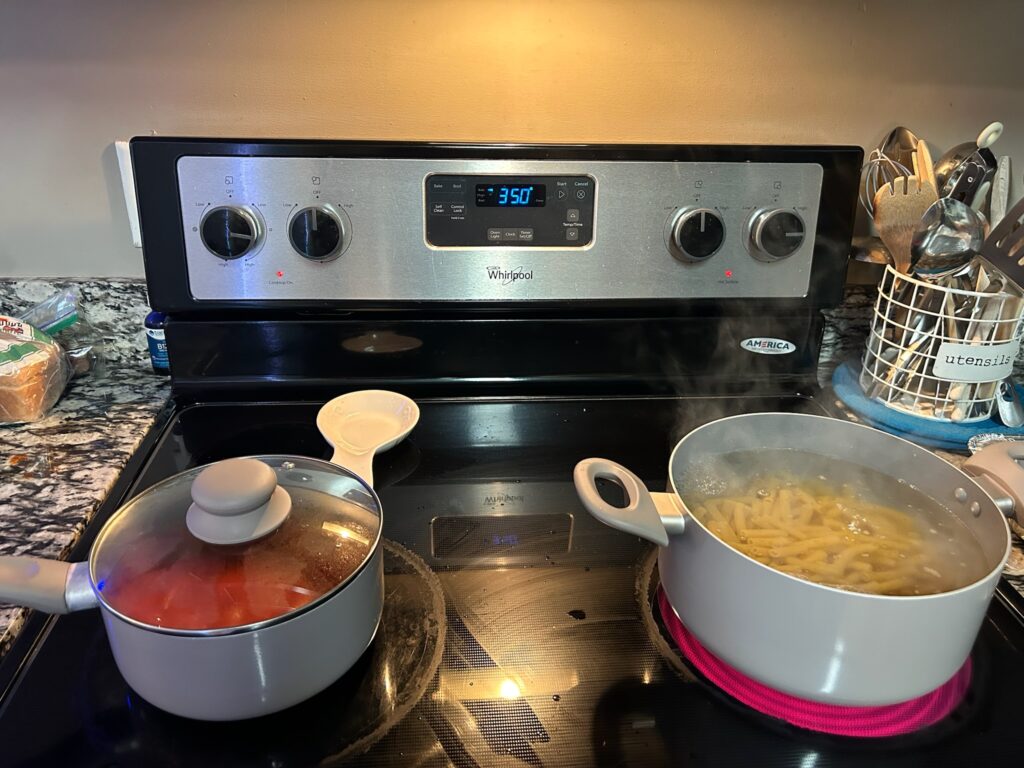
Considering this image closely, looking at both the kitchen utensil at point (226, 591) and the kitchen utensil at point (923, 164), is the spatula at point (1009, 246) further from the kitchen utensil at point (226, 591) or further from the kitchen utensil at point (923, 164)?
the kitchen utensil at point (226, 591)

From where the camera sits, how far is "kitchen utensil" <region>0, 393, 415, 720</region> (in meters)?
0.44

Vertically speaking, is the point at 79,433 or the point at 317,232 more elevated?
the point at 317,232

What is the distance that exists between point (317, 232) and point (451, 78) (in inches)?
9.6

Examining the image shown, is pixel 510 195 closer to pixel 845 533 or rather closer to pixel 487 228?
pixel 487 228

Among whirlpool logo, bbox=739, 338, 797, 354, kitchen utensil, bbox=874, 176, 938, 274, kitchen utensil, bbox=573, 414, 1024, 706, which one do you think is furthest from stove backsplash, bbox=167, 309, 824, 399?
kitchen utensil, bbox=573, 414, 1024, 706

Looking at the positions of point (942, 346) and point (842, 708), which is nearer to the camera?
point (842, 708)

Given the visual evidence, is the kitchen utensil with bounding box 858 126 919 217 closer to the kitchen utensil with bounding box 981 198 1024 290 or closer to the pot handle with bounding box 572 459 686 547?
the kitchen utensil with bounding box 981 198 1024 290

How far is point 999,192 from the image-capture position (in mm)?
873

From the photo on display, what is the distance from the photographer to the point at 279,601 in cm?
47

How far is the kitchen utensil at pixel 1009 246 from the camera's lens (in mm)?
730

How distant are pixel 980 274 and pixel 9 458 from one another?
0.99 meters

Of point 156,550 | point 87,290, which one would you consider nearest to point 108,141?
point 87,290

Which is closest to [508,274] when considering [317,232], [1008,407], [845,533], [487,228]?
[487,228]

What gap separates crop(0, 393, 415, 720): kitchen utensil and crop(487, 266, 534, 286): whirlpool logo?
383mm
